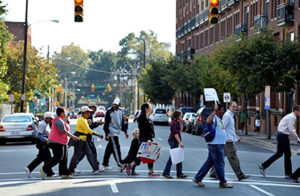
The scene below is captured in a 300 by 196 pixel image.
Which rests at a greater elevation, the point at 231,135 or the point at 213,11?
the point at 213,11

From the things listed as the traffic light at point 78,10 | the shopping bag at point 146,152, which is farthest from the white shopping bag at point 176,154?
the traffic light at point 78,10

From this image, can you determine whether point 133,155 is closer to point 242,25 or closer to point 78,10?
point 78,10

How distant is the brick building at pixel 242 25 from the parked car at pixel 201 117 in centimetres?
503

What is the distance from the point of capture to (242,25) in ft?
175

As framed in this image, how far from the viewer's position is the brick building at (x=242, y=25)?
41594mm

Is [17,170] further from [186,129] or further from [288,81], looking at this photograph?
[186,129]

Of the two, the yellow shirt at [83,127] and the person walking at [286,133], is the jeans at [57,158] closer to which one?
the yellow shirt at [83,127]

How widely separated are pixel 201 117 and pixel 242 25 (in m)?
14.4

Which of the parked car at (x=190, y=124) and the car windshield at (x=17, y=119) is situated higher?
the car windshield at (x=17, y=119)

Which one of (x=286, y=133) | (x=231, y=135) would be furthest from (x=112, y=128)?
(x=286, y=133)

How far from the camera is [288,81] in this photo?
123ft

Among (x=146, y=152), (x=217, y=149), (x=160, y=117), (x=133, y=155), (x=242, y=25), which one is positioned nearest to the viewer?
(x=217, y=149)

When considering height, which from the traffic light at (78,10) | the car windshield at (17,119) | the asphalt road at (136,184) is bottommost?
the asphalt road at (136,184)

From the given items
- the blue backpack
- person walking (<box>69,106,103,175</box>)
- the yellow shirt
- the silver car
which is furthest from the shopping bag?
the silver car
